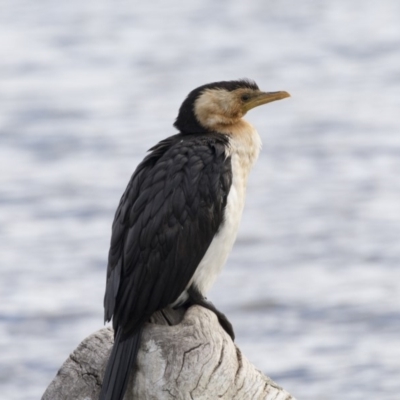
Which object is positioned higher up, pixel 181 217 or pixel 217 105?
pixel 217 105

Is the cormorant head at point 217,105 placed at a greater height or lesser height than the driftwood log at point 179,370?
greater

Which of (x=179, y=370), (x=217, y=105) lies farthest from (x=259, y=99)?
(x=179, y=370)

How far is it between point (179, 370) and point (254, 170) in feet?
28.3

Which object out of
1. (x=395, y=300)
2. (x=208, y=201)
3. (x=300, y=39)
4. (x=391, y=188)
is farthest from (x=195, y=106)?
(x=300, y=39)

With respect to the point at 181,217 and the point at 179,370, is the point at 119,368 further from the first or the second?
the point at 181,217

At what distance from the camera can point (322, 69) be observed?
17.4 meters

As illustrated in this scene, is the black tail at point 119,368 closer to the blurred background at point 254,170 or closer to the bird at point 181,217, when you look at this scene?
the bird at point 181,217

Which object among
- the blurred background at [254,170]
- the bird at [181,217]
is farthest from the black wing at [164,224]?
the blurred background at [254,170]

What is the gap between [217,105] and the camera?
6.27 meters

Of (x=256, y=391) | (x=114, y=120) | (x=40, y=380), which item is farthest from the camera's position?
(x=114, y=120)

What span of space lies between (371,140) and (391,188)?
1307 mm

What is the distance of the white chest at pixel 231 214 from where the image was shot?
6062mm

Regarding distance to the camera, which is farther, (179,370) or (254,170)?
(254,170)

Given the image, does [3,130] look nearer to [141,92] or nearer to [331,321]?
[141,92]
